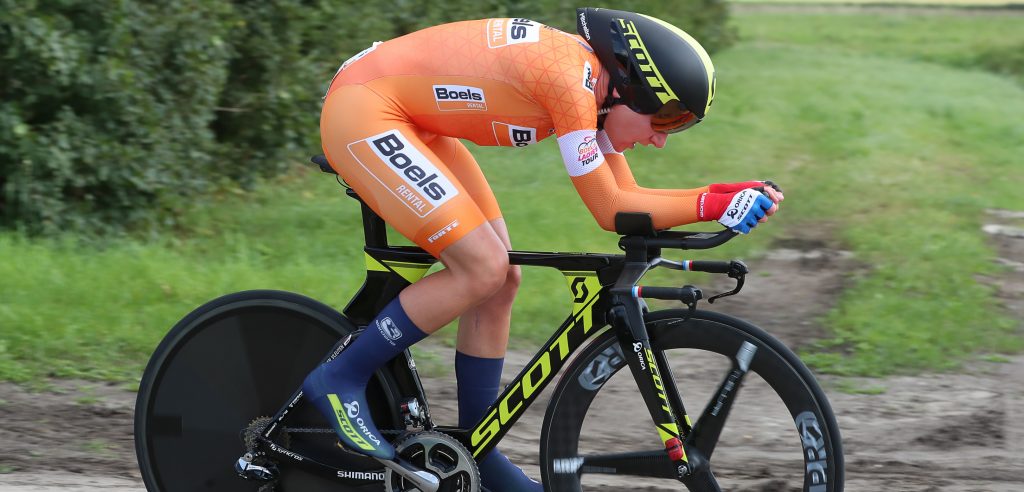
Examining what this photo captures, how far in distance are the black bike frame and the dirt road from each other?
501 millimetres

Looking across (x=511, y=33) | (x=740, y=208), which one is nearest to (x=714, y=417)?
(x=740, y=208)

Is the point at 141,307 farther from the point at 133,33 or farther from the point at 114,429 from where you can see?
the point at 133,33

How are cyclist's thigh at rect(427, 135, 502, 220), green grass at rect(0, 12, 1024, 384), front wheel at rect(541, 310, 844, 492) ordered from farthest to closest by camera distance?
1. green grass at rect(0, 12, 1024, 384)
2. cyclist's thigh at rect(427, 135, 502, 220)
3. front wheel at rect(541, 310, 844, 492)

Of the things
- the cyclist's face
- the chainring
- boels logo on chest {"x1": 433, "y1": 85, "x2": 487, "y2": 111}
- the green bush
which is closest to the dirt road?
the chainring

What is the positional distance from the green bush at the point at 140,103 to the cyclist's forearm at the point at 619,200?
181 inches

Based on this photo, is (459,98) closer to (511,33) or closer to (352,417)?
(511,33)

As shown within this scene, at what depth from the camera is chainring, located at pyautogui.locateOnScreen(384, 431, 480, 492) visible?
3.71 m

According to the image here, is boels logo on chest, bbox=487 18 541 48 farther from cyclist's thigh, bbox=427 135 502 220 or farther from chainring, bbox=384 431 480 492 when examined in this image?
chainring, bbox=384 431 480 492

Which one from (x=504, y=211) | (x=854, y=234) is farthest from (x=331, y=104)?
(x=854, y=234)

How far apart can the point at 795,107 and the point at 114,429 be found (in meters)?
13.0

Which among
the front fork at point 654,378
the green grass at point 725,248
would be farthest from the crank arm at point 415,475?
the green grass at point 725,248

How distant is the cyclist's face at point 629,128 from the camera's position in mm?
3562

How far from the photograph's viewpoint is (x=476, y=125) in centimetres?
362

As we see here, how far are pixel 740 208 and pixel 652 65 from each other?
500mm
